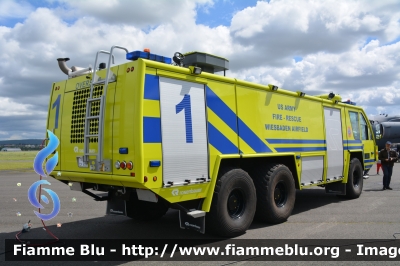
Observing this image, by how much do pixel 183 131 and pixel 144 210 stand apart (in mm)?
2733

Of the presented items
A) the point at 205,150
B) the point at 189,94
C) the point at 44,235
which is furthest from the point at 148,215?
the point at 189,94

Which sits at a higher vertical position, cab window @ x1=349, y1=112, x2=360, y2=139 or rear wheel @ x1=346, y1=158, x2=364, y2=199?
cab window @ x1=349, y1=112, x2=360, y2=139

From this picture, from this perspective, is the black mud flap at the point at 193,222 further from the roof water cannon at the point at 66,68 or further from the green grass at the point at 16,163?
the green grass at the point at 16,163

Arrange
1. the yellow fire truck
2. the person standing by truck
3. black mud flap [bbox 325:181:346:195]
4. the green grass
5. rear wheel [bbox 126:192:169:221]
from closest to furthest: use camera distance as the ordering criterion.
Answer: the yellow fire truck
rear wheel [bbox 126:192:169:221]
black mud flap [bbox 325:181:346:195]
the person standing by truck
the green grass

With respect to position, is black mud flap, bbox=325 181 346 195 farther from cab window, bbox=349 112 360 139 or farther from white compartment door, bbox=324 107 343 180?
cab window, bbox=349 112 360 139

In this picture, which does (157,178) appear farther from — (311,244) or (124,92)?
(311,244)

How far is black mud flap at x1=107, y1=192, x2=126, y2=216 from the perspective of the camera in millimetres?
6645

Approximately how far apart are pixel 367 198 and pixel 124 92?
8396mm

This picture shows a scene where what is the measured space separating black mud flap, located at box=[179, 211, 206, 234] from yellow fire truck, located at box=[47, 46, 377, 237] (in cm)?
2

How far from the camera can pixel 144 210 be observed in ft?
24.7

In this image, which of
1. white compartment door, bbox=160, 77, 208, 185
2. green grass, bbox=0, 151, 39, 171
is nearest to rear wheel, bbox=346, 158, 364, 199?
white compartment door, bbox=160, 77, 208, 185

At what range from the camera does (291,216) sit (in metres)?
8.11

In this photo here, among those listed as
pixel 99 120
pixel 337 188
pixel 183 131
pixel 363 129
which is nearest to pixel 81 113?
pixel 99 120

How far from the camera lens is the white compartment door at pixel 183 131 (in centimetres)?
529
